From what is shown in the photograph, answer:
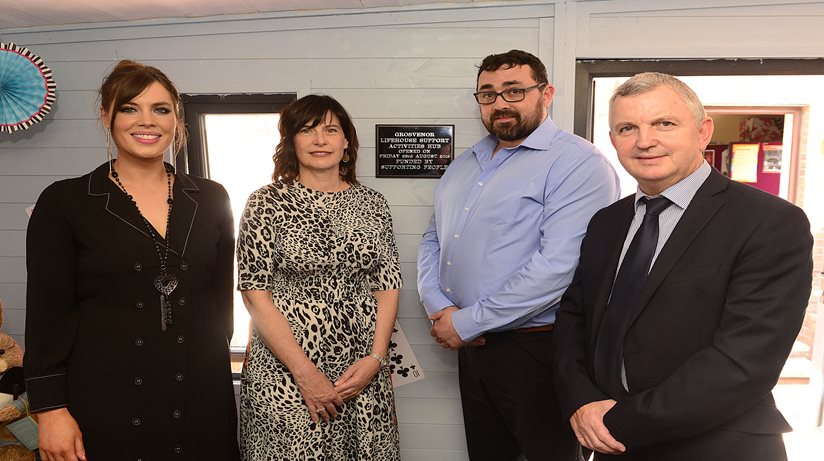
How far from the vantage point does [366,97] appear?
8.55ft

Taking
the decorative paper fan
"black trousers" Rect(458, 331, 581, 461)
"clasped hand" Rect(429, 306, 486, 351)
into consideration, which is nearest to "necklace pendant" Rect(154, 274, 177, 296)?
"clasped hand" Rect(429, 306, 486, 351)

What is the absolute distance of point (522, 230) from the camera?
1956mm

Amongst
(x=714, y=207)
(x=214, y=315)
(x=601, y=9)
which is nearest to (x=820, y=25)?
(x=601, y=9)

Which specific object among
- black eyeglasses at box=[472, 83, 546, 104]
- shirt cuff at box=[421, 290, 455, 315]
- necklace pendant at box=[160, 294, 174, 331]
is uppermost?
black eyeglasses at box=[472, 83, 546, 104]

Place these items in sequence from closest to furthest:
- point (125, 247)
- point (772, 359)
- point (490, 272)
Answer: point (772, 359) < point (125, 247) < point (490, 272)

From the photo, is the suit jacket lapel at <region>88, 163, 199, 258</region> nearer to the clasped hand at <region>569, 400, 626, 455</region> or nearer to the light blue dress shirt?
the light blue dress shirt

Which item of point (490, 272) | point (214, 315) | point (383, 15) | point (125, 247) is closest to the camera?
point (125, 247)

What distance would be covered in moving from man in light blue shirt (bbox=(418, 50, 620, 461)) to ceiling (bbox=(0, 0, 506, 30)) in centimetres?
76

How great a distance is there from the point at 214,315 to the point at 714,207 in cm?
149

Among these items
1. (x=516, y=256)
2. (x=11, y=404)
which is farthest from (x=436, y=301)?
(x=11, y=404)

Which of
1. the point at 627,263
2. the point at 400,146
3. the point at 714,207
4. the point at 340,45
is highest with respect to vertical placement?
the point at 340,45

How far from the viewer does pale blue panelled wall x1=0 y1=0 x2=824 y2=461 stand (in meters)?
2.39

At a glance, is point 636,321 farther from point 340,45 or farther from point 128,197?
point 340,45

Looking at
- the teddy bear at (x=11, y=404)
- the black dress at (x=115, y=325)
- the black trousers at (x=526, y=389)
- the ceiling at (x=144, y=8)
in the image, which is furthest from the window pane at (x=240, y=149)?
the black trousers at (x=526, y=389)
